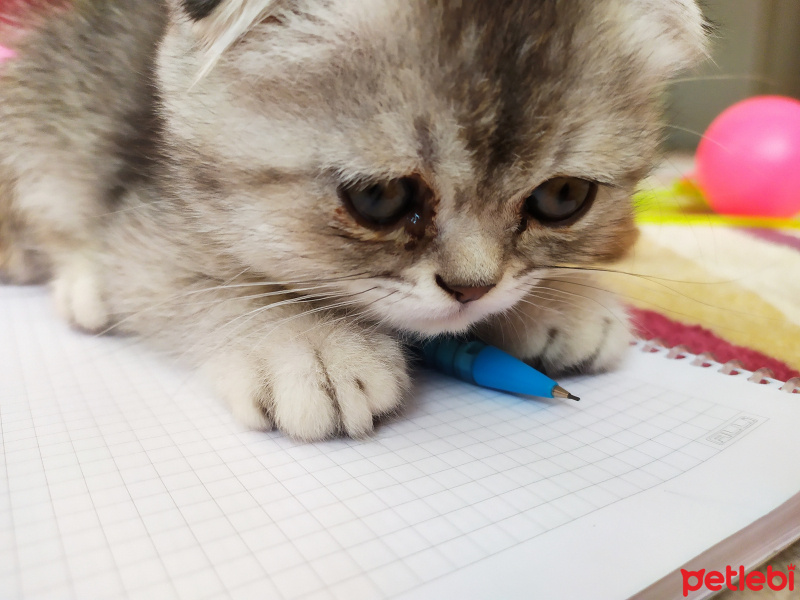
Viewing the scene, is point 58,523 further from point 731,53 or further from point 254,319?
point 731,53

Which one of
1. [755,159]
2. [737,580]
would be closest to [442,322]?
[737,580]

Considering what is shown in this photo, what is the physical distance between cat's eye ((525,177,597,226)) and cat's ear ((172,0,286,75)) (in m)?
0.35

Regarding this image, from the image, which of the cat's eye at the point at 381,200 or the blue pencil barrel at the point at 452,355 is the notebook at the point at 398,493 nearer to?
the blue pencil barrel at the point at 452,355

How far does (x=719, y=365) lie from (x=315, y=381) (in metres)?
0.57

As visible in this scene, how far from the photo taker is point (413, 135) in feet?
1.90

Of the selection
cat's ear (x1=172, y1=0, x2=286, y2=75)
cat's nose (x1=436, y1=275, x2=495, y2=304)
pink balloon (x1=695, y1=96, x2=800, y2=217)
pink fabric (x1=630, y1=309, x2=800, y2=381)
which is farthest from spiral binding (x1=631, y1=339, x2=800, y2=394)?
pink balloon (x1=695, y1=96, x2=800, y2=217)

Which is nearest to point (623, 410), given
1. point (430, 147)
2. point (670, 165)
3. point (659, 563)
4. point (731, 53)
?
point (659, 563)

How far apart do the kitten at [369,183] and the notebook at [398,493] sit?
73 mm

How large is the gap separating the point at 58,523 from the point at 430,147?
45cm

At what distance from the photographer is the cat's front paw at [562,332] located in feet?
2.59

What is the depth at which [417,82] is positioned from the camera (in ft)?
1.89

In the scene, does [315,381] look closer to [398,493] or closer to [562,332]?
[398,493]

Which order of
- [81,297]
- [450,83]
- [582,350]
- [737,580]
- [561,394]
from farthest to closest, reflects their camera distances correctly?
[81,297], [582,350], [561,394], [450,83], [737,580]

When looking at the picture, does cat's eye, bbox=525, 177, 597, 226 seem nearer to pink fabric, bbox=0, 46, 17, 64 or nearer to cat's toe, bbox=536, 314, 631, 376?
cat's toe, bbox=536, 314, 631, 376
